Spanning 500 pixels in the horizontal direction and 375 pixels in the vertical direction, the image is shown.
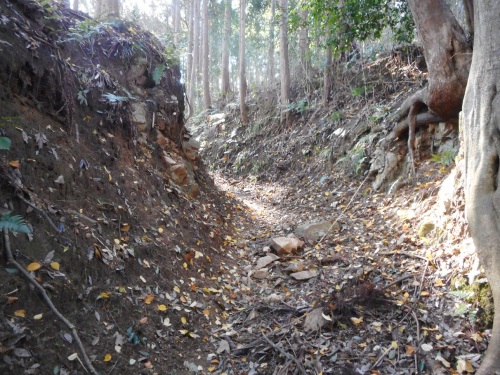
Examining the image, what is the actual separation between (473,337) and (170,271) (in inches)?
132

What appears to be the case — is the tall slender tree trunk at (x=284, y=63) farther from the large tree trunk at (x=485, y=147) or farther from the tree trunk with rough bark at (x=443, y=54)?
the large tree trunk at (x=485, y=147)

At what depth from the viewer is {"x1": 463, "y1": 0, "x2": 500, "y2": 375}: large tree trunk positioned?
3260mm

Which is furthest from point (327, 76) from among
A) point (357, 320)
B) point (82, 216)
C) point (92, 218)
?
point (82, 216)

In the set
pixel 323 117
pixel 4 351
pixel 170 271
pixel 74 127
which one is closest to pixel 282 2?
pixel 323 117

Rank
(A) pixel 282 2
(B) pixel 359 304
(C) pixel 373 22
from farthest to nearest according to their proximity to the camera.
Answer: (A) pixel 282 2 → (C) pixel 373 22 → (B) pixel 359 304

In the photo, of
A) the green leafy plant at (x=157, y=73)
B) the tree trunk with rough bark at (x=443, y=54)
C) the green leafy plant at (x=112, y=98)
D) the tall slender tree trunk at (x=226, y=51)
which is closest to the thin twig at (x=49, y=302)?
the green leafy plant at (x=112, y=98)

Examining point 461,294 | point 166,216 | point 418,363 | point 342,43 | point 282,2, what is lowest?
point 418,363

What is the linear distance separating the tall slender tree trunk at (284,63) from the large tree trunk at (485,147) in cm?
871

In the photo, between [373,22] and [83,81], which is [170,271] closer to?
[83,81]

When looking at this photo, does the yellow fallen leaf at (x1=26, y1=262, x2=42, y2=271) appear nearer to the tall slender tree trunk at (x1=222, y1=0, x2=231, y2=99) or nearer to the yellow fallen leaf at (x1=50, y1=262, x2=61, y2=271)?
the yellow fallen leaf at (x1=50, y1=262, x2=61, y2=271)

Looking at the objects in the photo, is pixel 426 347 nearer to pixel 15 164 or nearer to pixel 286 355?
pixel 286 355

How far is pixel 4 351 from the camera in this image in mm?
2256

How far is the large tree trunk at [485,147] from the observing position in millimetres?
3260

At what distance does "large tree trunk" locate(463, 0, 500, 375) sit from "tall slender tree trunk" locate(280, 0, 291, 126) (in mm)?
8708
